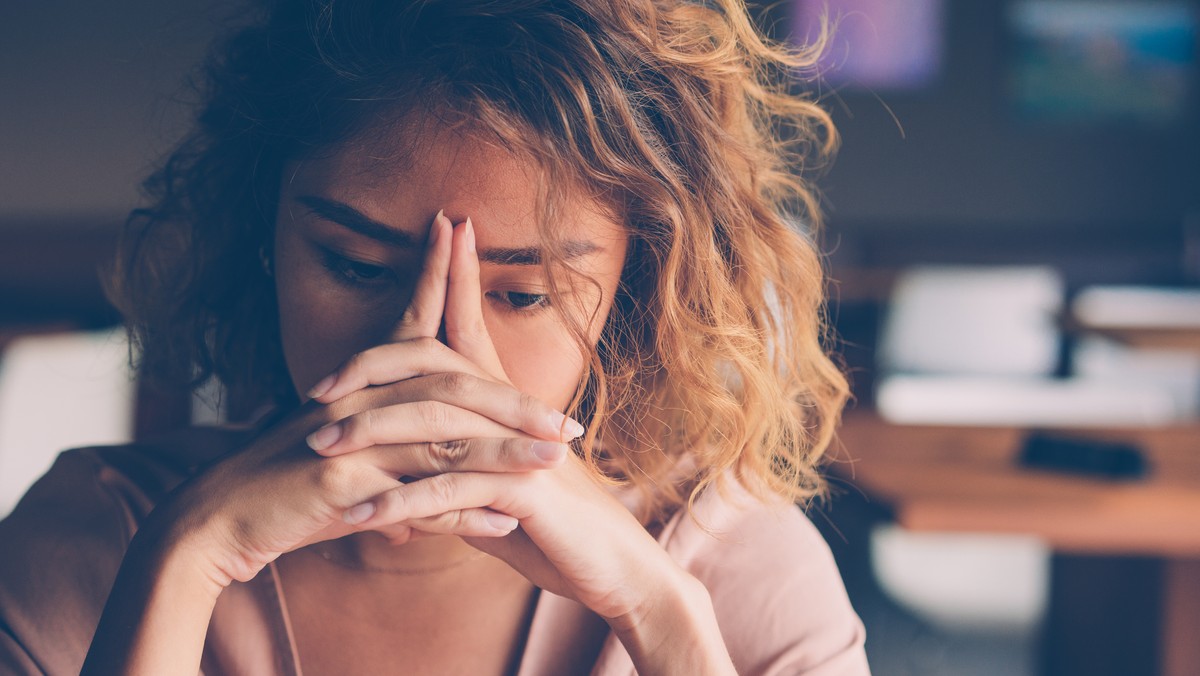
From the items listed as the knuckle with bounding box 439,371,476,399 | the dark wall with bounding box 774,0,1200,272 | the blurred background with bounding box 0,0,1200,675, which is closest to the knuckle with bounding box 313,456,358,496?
the knuckle with bounding box 439,371,476,399

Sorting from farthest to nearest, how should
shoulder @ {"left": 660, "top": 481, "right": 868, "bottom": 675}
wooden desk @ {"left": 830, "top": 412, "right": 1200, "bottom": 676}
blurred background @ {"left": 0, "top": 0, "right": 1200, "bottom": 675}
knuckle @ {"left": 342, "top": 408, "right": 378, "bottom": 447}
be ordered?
blurred background @ {"left": 0, "top": 0, "right": 1200, "bottom": 675} < wooden desk @ {"left": 830, "top": 412, "right": 1200, "bottom": 676} < shoulder @ {"left": 660, "top": 481, "right": 868, "bottom": 675} < knuckle @ {"left": 342, "top": 408, "right": 378, "bottom": 447}

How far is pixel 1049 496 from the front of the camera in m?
2.01

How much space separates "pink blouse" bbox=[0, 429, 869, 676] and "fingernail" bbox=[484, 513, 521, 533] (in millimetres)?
223

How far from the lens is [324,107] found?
1.02m

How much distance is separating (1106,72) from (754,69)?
5814mm

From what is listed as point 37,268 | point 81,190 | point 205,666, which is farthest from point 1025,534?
point 81,190

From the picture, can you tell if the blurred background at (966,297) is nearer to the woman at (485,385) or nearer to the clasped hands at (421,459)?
the woman at (485,385)

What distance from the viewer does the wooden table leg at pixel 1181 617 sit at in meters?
2.17

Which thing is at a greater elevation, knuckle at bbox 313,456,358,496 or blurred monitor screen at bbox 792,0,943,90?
blurred monitor screen at bbox 792,0,943,90

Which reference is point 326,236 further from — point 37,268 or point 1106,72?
point 1106,72

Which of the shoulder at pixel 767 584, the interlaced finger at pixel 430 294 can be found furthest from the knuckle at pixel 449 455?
the shoulder at pixel 767 584

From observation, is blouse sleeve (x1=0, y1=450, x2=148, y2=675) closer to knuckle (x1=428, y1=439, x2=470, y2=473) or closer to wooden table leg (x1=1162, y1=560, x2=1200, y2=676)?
knuckle (x1=428, y1=439, x2=470, y2=473)

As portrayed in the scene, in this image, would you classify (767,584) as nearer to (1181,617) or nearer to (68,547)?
(68,547)

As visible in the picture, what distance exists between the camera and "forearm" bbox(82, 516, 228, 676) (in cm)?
88
